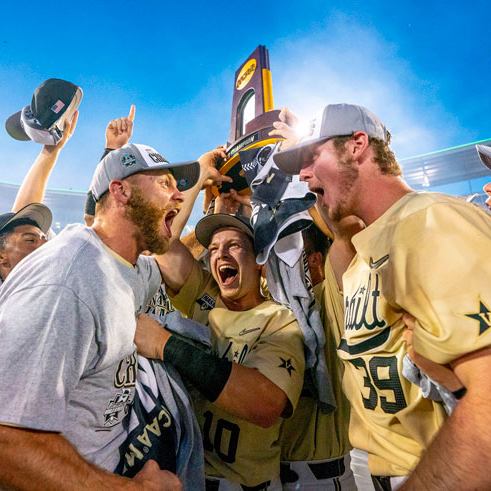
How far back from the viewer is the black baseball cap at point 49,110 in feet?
11.6

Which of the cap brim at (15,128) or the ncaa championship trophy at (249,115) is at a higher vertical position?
the ncaa championship trophy at (249,115)

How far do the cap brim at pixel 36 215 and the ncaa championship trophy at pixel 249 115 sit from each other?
6.32ft

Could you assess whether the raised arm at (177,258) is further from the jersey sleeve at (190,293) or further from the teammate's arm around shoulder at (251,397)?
the teammate's arm around shoulder at (251,397)

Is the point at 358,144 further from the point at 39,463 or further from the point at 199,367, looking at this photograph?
the point at 39,463

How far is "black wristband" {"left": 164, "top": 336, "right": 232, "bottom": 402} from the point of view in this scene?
1647mm

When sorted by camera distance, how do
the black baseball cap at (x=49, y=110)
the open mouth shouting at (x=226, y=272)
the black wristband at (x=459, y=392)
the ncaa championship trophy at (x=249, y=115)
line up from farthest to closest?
the black baseball cap at (x=49, y=110), the ncaa championship trophy at (x=249, y=115), the open mouth shouting at (x=226, y=272), the black wristband at (x=459, y=392)

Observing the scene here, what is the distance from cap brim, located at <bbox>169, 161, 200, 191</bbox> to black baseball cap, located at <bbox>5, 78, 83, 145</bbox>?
2.16 m

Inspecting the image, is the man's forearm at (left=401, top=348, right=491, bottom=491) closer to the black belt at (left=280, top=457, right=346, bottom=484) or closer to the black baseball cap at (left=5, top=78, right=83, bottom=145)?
the black belt at (left=280, top=457, right=346, bottom=484)

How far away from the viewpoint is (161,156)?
2.12 meters

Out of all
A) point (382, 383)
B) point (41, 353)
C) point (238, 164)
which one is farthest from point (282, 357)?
point (238, 164)

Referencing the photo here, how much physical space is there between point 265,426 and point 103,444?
79 centimetres

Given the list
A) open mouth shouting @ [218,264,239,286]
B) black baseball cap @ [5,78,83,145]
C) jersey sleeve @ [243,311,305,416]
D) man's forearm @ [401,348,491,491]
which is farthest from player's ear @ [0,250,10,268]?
man's forearm @ [401,348,491,491]

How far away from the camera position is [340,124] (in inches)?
71.9

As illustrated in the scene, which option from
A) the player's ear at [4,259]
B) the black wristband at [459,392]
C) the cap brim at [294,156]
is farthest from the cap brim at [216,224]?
the player's ear at [4,259]
